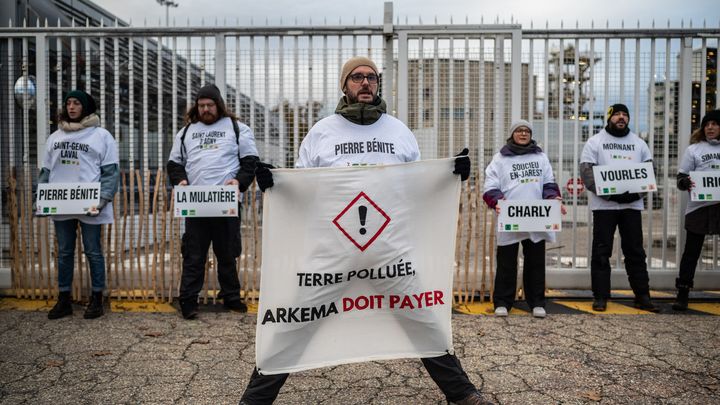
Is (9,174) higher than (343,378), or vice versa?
(9,174)

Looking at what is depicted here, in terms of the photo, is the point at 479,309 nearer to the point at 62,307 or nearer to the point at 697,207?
the point at 697,207

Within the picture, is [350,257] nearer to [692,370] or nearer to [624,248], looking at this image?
[692,370]

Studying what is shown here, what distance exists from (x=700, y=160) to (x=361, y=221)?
4.68 m

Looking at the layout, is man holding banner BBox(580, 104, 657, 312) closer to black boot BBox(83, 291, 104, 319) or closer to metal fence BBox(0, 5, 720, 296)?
metal fence BBox(0, 5, 720, 296)

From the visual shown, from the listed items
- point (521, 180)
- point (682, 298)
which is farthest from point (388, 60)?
point (682, 298)

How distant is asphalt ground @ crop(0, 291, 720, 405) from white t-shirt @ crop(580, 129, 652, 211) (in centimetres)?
120

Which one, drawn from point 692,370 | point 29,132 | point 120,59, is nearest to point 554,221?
point 692,370

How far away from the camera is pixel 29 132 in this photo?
6.56 metres

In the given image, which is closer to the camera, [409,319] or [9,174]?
[409,319]

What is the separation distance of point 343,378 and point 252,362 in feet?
2.44

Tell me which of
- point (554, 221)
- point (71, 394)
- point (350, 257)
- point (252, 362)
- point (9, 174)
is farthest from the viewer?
point (9, 174)

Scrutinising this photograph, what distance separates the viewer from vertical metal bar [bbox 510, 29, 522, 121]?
633cm

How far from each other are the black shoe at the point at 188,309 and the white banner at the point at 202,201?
830 millimetres

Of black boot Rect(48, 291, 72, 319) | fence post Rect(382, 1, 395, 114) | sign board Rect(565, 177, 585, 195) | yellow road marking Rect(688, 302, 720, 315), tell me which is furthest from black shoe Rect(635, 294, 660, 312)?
black boot Rect(48, 291, 72, 319)
